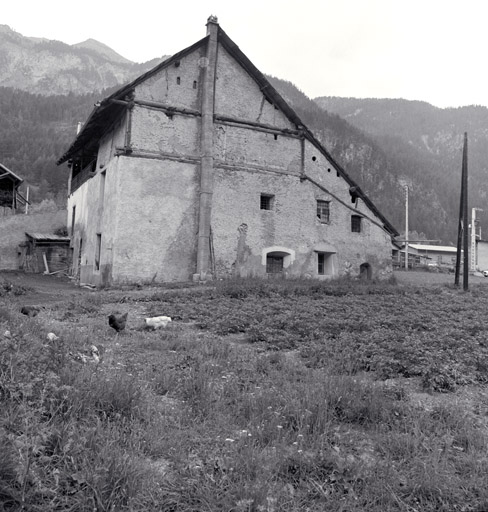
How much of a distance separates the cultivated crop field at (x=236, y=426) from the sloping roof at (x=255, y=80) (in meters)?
13.5

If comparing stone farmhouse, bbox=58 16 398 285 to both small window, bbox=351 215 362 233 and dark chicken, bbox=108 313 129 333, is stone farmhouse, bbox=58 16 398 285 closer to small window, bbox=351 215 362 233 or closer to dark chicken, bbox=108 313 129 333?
small window, bbox=351 215 362 233

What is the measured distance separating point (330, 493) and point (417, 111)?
549ft

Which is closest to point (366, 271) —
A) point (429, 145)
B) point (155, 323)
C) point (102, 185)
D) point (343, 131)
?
point (102, 185)

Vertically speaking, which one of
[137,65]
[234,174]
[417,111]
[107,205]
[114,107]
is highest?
[137,65]

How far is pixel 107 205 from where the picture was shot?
1872 cm

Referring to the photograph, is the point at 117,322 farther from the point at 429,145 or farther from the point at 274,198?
the point at 429,145

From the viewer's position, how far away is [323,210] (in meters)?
21.4

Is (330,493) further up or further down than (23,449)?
further down

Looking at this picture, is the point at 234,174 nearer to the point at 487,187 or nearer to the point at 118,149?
the point at 118,149

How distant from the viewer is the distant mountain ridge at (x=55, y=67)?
15850 centimetres

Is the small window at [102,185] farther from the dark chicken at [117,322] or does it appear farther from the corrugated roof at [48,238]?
the dark chicken at [117,322]

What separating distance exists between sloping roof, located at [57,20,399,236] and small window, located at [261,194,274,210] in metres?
3.60

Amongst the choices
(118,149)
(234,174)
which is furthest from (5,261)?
(234,174)

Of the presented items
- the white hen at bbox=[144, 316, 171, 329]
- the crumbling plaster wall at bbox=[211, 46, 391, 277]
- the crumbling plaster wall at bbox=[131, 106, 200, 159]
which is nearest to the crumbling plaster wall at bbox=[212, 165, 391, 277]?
the crumbling plaster wall at bbox=[211, 46, 391, 277]
